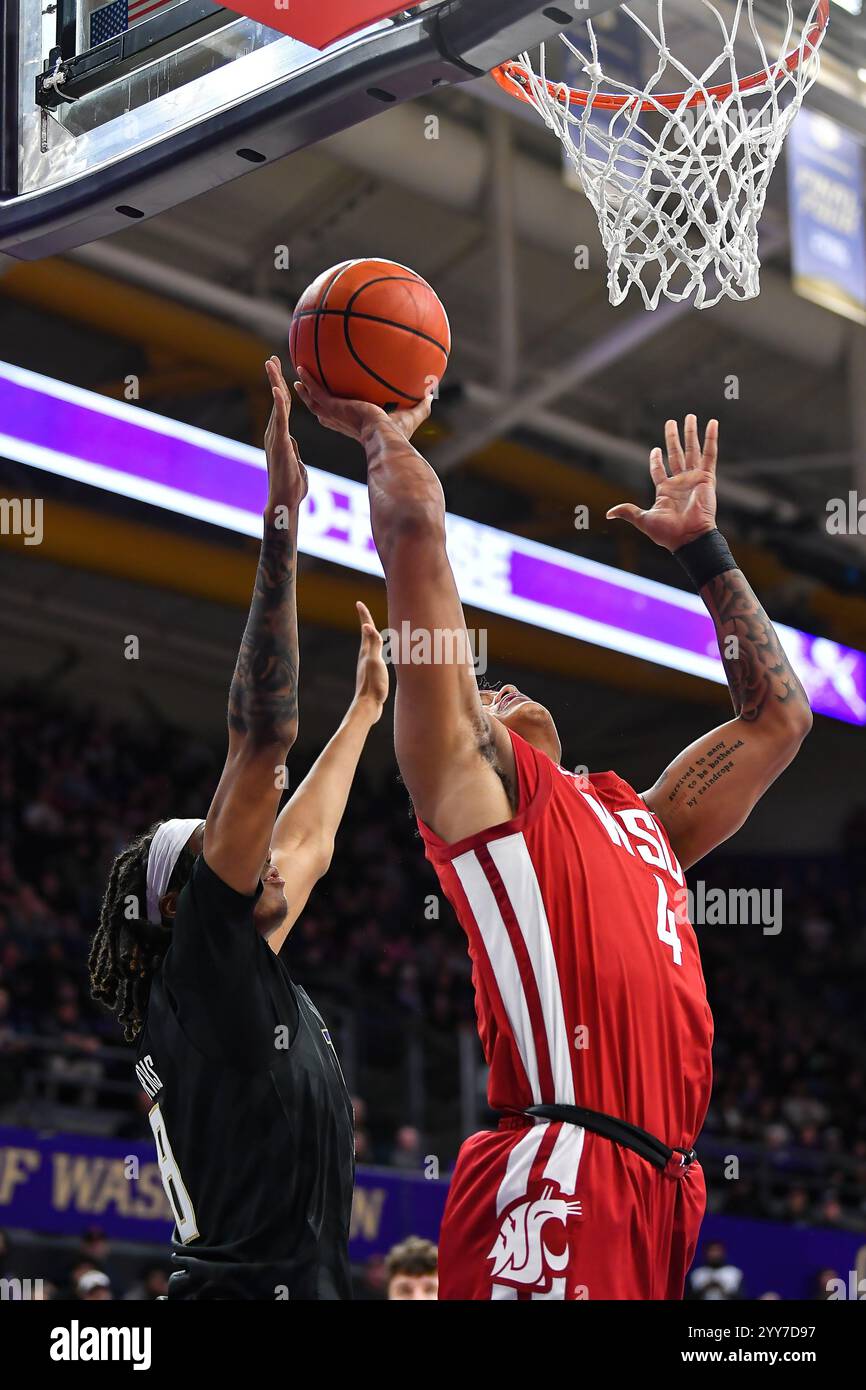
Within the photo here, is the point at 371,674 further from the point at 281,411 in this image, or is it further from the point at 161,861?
the point at 281,411

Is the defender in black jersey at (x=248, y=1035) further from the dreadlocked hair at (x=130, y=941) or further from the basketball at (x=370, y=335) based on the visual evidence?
the basketball at (x=370, y=335)

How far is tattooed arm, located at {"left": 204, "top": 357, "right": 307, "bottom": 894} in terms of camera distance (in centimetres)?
269

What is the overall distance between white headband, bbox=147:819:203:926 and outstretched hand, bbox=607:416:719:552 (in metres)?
1.13

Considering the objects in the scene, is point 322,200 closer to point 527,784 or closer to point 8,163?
Answer: point 8,163

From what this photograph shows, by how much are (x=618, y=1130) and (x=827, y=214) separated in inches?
291

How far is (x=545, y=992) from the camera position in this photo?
2.62 meters

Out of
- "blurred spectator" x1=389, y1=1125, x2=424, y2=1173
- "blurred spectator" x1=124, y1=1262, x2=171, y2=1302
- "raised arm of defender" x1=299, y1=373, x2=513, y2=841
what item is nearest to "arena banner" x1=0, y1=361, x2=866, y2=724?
"blurred spectator" x1=389, y1=1125, x2=424, y2=1173

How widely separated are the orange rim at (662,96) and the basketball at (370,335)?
81cm

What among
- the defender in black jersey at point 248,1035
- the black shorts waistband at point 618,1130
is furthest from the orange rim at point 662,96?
the black shorts waistband at point 618,1130

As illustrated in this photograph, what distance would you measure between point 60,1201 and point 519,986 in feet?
19.1

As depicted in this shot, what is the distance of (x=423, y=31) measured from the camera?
2.72 meters

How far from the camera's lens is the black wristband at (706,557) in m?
3.38

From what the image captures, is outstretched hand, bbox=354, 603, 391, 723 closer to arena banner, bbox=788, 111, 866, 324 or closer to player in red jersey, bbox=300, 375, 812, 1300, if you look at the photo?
player in red jersey, bbox=300, 375, 812, 1300

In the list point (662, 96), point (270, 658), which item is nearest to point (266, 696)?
point (270, 658)
